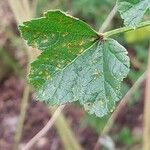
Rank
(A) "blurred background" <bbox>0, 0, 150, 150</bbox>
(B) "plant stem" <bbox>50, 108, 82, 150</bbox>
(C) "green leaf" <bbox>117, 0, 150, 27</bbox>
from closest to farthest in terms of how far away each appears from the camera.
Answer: (C) "green leaf" <bbox>117, 0, 150, 27</bbox> → (B) "plant stem" <bbox>50, 108, 82, 150</bbox> → (A) "blurred background" <bbox>0, 0, 150, 150</bbox>

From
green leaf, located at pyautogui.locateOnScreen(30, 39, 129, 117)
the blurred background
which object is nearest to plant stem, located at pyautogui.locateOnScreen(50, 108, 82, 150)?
the blurred background

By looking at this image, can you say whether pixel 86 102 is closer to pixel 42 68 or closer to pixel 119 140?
pixel 42 68

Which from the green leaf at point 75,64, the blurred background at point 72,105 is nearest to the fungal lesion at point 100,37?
the green leaf at point 75,64

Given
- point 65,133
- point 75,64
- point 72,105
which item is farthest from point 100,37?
point 72,105

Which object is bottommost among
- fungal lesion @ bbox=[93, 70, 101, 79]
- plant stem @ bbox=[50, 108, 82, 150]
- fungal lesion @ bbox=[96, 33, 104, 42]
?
plant stem @ bbox=[50, 108, 82, 150]

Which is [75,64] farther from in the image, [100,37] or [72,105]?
[72,105]

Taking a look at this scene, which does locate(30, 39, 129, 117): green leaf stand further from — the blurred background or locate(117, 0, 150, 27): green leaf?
the blurred background

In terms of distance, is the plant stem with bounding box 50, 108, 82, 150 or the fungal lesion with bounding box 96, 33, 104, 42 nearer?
the fungal lesion with bounding box 96, 33, 104, 42

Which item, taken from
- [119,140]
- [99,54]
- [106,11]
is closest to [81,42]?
[99,54]
